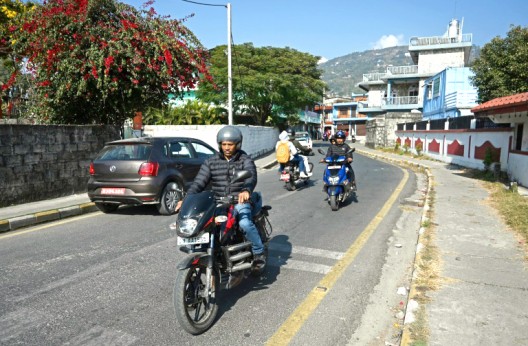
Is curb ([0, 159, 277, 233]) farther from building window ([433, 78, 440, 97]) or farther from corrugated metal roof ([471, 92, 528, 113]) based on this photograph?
building window ([433, 78, 440, 97])

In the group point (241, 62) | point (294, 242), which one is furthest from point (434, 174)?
point (241, 62)

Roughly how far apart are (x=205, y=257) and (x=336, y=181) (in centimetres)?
545

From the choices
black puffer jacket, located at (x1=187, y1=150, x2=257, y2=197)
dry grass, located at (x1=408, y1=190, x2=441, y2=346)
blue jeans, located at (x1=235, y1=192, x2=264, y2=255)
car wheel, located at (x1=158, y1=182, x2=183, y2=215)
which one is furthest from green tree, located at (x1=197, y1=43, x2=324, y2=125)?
blue jeans, located at (x1=235, y1=192, x2=264, y2=255)

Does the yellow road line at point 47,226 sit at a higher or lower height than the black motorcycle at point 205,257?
lower

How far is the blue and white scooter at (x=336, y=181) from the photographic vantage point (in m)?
8.28

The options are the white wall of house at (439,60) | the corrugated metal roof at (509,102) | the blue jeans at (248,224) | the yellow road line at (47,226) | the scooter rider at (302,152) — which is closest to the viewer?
the blue jeans at (248,224)

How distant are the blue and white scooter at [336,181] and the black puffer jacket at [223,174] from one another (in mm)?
4512

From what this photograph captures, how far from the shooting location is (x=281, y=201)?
9.37 meters

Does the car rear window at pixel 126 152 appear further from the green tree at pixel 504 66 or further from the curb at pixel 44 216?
the green tree at pixel 504 66

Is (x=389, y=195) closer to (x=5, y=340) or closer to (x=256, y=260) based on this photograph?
(x=256, y=260)

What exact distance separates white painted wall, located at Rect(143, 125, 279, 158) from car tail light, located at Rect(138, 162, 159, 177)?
403 inches

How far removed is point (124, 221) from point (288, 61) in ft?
102

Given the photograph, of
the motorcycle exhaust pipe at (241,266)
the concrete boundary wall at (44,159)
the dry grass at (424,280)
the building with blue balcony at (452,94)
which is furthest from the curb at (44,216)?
the building with blue balcony at (452,94)

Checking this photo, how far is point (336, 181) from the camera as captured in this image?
8297mm
